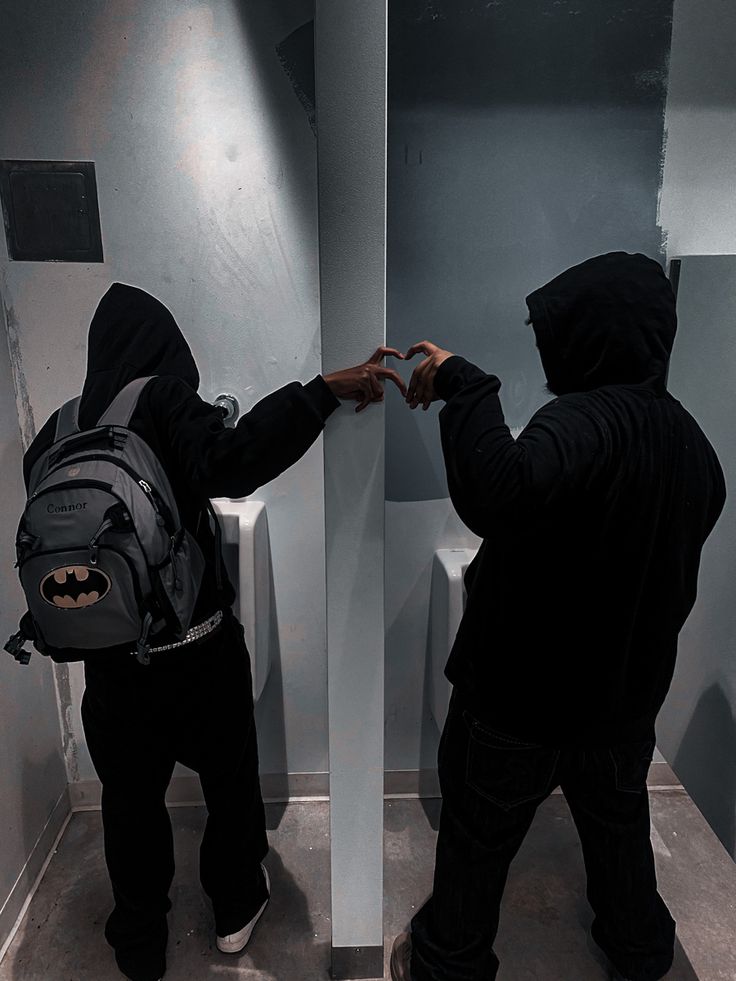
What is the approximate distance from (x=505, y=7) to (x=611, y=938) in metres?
1.83

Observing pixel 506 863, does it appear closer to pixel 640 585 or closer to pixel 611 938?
pixel 611 938

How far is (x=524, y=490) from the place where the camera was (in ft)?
3.05

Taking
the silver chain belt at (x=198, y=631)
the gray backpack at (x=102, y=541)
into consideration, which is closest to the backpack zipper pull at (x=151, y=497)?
the gray backpack at (x=102, y=541)

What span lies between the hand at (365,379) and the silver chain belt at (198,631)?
47 centimetres

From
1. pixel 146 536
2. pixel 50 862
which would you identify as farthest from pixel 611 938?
pixel 50 862

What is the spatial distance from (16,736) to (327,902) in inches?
30.6

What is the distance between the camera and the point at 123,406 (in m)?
1.13

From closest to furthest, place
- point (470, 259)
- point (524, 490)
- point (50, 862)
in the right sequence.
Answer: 1. point (524, 490)
2. point (470, 259)
3. point (50, 862)

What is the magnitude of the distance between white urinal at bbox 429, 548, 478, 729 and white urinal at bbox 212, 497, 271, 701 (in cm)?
40

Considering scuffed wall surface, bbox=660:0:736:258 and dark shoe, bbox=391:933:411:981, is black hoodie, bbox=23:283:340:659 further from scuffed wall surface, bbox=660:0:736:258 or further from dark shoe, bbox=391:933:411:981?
scuffed wall surface, bbox=660:0:736:258

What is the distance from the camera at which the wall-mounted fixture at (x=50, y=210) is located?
4.96 feet

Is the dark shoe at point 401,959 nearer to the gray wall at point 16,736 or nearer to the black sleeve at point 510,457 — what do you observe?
the gray wall at point 16,736

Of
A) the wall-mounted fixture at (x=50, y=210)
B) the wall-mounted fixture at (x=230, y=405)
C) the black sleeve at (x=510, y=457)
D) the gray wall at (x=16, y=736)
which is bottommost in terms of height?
the gray wall at (x=16, y=736)

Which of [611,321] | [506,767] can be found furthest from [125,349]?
[506,767]
